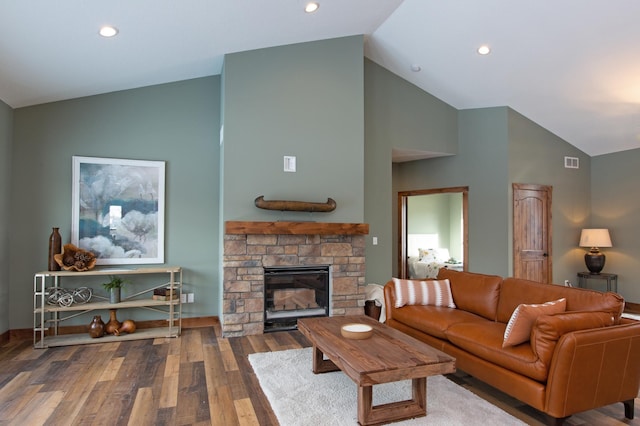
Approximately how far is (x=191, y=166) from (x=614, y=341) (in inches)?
179

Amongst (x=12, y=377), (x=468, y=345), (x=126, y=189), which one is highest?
(x=126, y=189)

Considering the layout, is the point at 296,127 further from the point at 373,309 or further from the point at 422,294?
the point at 373,309

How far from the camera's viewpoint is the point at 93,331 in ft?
14.0

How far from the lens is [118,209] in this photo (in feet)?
15.3

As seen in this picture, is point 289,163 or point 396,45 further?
point 396,45

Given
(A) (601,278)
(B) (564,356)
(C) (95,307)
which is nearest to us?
(B) (564,356)

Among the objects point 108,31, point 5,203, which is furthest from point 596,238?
point 5,203

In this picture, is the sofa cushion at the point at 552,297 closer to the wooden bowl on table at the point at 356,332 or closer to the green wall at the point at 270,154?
the wooden bowl on table at the point at 356,332

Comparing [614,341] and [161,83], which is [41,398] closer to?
[161,83]

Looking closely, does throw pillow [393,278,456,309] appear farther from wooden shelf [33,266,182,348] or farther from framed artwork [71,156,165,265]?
framed artwork [71,156,165,265]

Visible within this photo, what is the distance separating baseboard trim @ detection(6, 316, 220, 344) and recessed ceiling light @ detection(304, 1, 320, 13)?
3.74 m

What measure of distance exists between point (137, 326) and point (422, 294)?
336 centimetres

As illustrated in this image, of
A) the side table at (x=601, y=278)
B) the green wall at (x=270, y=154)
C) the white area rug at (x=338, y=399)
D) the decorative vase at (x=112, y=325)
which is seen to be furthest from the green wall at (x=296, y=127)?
the side table at (x=601, y=278)

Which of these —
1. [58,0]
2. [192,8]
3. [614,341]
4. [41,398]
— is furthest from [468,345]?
[58,0]
